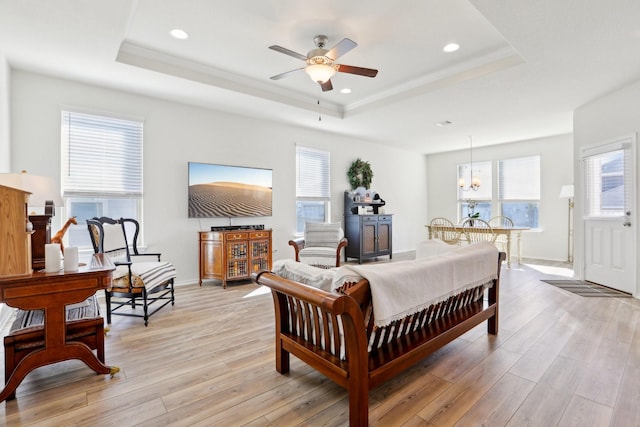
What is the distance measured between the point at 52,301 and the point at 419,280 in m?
2.17

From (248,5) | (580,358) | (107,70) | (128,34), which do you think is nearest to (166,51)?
(128,34)

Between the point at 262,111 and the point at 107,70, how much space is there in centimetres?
202

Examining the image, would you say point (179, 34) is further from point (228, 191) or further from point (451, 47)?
point (451, 47)

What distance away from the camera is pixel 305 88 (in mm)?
4492

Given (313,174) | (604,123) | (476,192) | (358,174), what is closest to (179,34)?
(313,174)

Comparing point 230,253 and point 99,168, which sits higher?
point 99,168

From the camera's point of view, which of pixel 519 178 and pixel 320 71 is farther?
pixel 519 178

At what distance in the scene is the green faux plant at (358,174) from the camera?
266 inches

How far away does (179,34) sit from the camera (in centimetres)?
310

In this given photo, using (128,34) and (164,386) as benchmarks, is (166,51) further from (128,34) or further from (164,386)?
(164,386)

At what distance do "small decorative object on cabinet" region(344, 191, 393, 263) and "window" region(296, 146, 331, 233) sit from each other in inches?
19.6

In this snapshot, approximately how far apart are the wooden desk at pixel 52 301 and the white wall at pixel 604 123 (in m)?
5.68

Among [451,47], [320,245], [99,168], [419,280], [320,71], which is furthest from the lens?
[320,245]

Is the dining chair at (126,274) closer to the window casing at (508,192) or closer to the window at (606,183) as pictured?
the window at (606,183)
